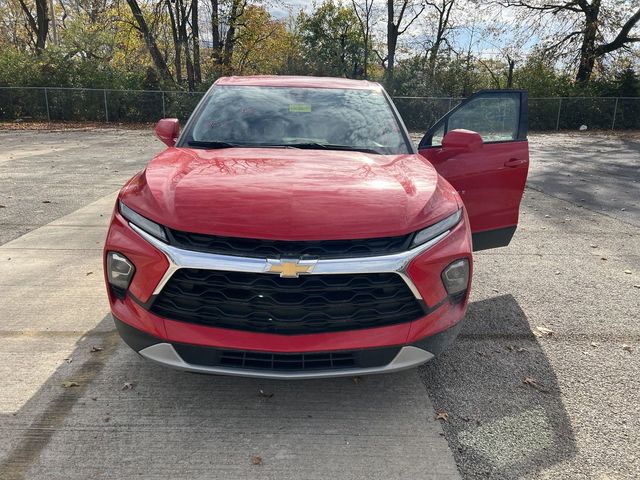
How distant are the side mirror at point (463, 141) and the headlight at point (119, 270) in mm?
2468

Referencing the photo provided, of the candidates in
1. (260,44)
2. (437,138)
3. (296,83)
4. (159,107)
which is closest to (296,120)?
(296,83)

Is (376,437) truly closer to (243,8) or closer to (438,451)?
(438,451)

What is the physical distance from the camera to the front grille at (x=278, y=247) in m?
2.35

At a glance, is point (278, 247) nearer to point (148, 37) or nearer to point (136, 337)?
point (136, 337)

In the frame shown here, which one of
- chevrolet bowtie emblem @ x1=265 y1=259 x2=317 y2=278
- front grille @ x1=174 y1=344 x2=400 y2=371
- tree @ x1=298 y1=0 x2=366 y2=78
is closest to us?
chevrolet bowtie emblem @ x1=265 y1=259 x2=317 y2=278

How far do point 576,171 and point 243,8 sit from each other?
22599 millimetres

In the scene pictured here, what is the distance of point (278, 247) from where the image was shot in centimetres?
237

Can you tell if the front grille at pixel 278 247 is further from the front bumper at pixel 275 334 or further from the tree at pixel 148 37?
the tree at pixel 148 37

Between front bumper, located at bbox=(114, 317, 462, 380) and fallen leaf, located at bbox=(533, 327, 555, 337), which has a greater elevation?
front bumper, located at bbox=(114, 317, 462, 380)

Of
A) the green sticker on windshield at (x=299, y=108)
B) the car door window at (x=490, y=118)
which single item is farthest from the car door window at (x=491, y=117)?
the green sticker on windshield at (x=299, y=108)

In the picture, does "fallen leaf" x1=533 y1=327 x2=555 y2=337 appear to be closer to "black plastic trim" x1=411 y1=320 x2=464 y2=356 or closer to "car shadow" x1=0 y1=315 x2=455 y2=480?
"car shadow" x1=0 y1=315 x2=455 y2=480

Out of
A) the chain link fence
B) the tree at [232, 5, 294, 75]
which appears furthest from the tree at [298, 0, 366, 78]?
the chain link fence

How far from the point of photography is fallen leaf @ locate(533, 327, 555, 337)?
3746 millimetres

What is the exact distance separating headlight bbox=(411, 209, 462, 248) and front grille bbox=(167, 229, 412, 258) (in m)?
0.15
